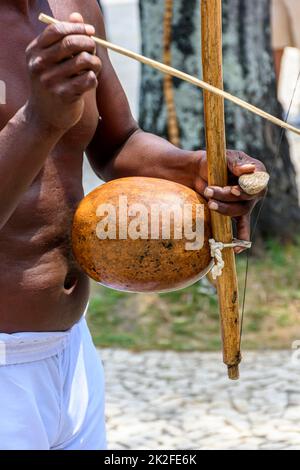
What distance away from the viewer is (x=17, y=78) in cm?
216

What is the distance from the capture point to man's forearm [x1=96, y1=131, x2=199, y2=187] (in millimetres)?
2373

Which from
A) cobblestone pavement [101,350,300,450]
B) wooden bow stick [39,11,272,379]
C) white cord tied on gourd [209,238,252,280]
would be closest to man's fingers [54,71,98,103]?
wooden bow stick [39,11,272,379]

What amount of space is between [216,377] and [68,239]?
128 inches

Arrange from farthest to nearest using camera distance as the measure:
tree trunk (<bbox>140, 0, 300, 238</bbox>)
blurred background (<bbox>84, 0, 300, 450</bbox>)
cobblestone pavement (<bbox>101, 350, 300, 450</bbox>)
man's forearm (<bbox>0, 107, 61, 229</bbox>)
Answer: tree trunk (<bbox>140, 0, 300, 238</bbox>), blurred background (<bbox>84, 0, 300, 450</bbox>), cobblestone pavement (<bbox>101, 350, 300, 450</bbox>), man's forearm (<bbox>0, 107, 61, 229</bbox>)

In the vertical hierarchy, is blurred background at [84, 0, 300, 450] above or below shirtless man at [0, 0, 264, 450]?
below

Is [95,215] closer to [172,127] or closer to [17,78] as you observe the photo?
[17,78]

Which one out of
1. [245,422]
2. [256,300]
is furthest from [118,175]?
[256,300]

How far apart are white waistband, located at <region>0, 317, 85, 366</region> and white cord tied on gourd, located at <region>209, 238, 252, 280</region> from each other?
0.42 m

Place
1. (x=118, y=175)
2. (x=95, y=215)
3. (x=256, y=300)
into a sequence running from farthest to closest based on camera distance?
(x=256, y=300), (x=118, y=175), (x=95, y=215)

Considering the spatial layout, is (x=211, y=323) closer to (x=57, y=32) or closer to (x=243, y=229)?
(x=243, y=229)

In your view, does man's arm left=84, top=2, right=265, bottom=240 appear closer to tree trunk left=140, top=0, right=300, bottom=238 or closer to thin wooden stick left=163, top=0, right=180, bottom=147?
thin wooden stick left=163, top=0, right=180, bottom=147

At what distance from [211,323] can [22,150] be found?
4.49m

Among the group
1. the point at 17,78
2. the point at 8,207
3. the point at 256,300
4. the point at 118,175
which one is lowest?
the point at 256,300

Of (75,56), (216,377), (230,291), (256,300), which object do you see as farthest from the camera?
(256,300)
